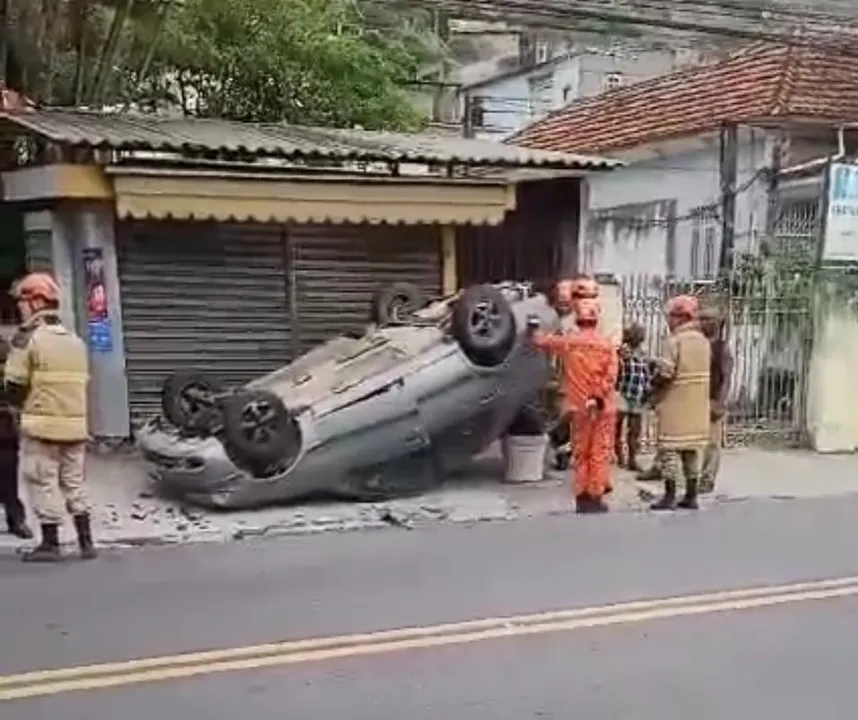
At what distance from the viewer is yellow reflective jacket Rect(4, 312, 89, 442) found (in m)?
8.11

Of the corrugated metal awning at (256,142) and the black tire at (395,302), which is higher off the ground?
the corrugated metal awning at (256,142)

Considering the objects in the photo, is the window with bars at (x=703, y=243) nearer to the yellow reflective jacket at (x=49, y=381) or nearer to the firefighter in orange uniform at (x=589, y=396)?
the firefighter in orange uniform at (x=589, y=396)

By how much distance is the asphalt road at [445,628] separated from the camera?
5.33 m

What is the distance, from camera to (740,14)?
20469mm

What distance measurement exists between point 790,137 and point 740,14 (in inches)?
161

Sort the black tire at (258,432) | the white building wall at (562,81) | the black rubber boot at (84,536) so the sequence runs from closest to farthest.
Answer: the black rubber boot at (84,536), the black tire at (258,432), the white building wall at (562,81)

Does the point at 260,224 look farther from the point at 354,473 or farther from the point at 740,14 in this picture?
the point at 740,14

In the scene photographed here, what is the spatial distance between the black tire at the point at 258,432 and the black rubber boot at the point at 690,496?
3132 mm

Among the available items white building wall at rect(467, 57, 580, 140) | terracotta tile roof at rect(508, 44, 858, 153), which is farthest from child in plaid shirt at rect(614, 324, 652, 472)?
white building wall at rect(467, 57, 580, 140)

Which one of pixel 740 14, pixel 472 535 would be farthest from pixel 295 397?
pixel 740 14

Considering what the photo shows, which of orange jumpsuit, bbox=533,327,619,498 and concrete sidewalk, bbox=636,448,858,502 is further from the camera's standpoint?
concrete sidewalk, bbox=636,448,858,502

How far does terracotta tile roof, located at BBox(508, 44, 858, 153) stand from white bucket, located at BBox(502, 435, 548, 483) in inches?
293

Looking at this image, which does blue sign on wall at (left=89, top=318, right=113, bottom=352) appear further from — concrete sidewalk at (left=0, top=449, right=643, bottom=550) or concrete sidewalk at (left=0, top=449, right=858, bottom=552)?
concrete sidewalk at (left=0, top=449, right=643, bottom=550)

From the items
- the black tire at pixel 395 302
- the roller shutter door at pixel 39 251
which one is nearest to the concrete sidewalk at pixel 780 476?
the black tire at pixel 395 302
